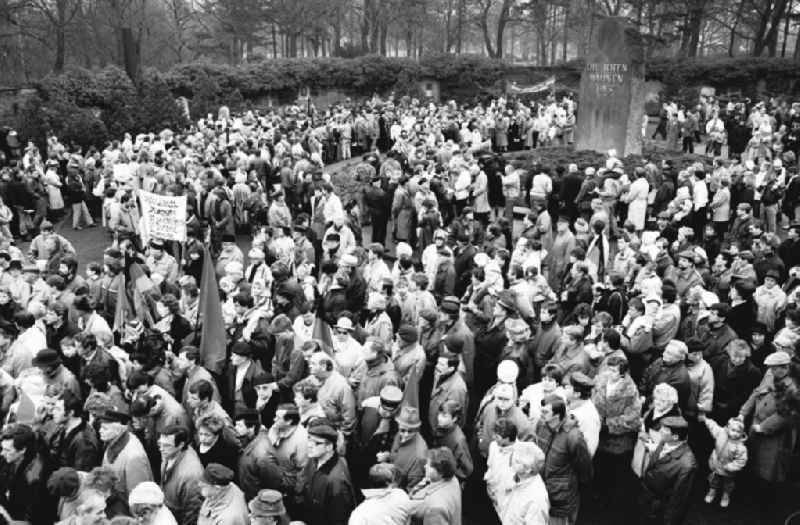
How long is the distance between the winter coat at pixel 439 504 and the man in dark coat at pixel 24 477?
9.07 feet

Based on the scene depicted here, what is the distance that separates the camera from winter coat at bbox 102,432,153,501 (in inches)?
215

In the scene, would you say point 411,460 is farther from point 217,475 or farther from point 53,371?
point 53,371

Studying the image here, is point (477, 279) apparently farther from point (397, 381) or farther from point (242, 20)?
point (242, 20)

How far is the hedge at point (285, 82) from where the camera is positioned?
25.3 metres

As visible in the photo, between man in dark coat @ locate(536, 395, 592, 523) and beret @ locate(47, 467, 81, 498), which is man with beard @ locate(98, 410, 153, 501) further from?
man in dark coat @ locate(536, 395, 592, 523)

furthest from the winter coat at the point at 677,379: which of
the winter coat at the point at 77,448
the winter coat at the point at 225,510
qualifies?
the winter coat at the point at 77,448

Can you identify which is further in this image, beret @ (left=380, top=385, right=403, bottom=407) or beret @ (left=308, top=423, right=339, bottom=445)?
beret @ (left=380, top=385, right=403, bottom=407)

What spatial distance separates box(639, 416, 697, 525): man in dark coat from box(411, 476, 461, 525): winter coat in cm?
176

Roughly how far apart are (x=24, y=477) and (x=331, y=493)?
2276mm

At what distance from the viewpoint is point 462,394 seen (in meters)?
6.51

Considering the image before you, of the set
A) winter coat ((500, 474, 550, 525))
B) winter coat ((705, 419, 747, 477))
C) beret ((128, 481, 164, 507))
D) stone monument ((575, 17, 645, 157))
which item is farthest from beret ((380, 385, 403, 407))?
stone monument ((575, 17, 645, 157))

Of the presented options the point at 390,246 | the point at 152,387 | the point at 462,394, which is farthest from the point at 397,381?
the point at 390,246

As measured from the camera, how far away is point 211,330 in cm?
752

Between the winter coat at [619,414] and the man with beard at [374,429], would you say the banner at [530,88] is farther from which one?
the man with beard at [374,429]
